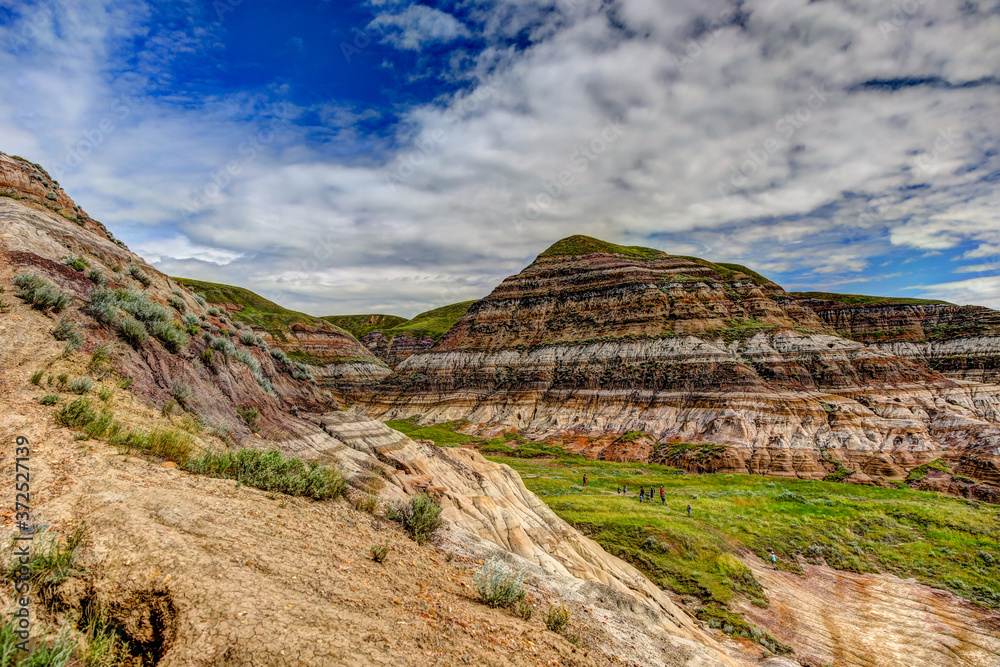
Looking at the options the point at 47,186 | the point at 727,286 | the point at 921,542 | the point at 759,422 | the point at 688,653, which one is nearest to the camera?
the point at 688,653

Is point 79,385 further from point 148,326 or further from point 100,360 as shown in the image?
point 148,326

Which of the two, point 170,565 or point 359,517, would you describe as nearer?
point 170,565

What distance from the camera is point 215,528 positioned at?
586cm

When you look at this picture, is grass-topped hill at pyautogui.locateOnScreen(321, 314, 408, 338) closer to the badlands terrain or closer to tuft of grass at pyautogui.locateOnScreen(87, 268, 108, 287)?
the badlands terrain

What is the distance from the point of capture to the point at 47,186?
17500 mm

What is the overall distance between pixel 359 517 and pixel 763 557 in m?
22.7

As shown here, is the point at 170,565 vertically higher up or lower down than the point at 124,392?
lower down

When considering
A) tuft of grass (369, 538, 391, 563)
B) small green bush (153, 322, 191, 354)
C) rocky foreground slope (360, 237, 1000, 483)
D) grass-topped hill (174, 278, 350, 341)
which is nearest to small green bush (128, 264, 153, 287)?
small green bush (153, 322, 191, 354)

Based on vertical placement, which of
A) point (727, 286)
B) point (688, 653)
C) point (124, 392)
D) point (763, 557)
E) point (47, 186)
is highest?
point (727, 286)

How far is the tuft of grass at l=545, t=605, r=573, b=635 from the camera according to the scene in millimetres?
6676

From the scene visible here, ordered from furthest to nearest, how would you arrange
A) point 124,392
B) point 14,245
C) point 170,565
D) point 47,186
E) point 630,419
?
1. point 630,419
2. point 47,186
3. point 14,245
4. point 124,392
5. point 170,565

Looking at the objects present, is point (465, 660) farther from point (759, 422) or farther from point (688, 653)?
point (759, 422)

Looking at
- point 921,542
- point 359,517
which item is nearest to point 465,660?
point 359,517

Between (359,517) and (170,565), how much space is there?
3900mm
